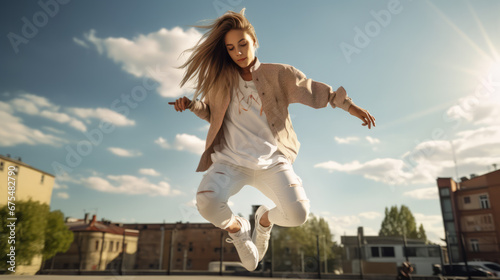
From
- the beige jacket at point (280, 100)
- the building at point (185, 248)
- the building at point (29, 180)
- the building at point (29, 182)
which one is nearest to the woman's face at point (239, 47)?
the beige jacket at point (280, 100)

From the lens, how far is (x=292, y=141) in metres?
3.56

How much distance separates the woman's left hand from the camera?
3.17m

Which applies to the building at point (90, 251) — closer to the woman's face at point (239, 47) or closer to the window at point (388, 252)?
the window at point (388, 252)

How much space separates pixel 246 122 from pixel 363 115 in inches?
45.8

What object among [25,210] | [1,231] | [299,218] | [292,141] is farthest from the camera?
[25,210]

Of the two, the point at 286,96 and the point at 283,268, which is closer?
the point at 286,96

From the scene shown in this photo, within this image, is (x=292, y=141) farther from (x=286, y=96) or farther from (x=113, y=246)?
(x=113, y=246)

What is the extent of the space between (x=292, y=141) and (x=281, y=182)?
1.94ft

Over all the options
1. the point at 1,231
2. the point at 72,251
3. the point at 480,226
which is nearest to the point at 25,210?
the point at 1,231

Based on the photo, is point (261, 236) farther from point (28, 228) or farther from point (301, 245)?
point (301, 245)

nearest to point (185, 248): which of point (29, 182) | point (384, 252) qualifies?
point (29, 182)

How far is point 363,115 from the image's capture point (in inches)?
126

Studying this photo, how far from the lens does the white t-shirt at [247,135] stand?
322 centimetres

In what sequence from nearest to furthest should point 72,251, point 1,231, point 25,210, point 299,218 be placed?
point 299,218 < point 1,231 < point 25,210 < point 72,251
